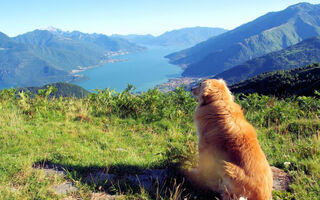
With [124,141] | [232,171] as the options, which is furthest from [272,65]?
[232,171]

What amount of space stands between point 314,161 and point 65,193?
15.6 feet

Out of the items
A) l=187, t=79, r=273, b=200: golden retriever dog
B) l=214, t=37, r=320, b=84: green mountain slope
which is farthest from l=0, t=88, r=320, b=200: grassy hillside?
l=214, t=37, r=320, b=84: green mountain slope

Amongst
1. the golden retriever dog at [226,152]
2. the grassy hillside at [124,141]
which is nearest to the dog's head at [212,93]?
the golden retriever dog at [226,152]

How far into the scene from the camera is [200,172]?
3.84 metres

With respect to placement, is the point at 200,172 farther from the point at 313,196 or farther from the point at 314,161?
the point at 314,161

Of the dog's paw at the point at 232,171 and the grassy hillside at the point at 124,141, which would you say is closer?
the dog's paw at the point at 232,171

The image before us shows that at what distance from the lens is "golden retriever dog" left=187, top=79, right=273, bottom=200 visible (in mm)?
3211

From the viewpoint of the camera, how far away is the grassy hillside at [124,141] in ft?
12.2

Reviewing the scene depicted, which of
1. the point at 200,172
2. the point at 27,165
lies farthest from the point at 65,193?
the point at 200,172

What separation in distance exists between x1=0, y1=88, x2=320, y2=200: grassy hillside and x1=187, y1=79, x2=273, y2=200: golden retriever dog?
18.8 inches

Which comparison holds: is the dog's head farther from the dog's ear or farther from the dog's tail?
the dog's tail

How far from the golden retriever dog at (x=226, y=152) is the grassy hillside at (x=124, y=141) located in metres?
0.48

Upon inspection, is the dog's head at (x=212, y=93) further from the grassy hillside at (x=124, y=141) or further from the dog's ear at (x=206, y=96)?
the grassy hillside at (x=124, y=141)

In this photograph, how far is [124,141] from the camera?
6352 millimetres
